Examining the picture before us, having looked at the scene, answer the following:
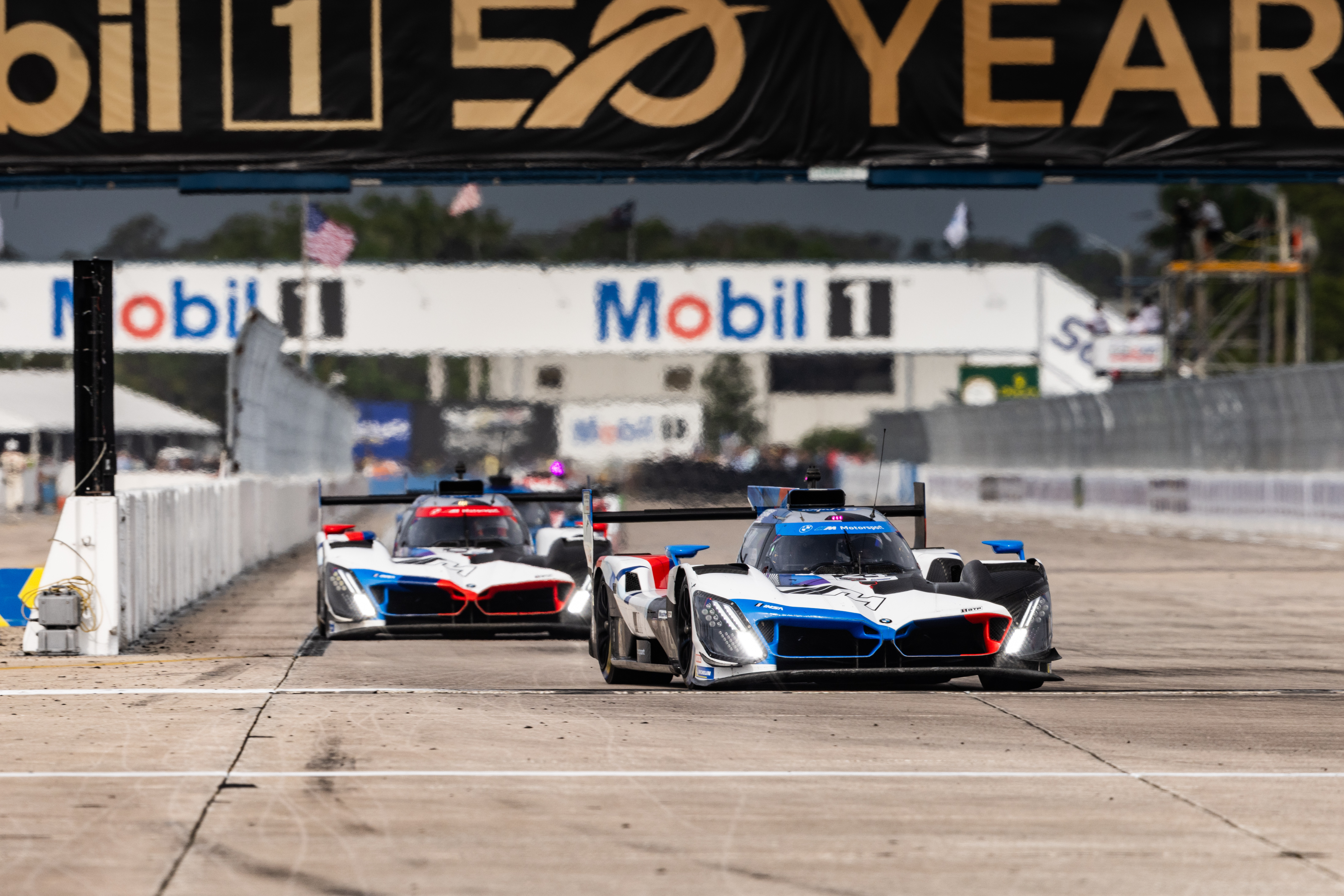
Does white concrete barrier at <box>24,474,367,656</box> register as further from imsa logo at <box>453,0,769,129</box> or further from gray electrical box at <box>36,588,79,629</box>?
→ imsa logo at <box>453,0,769,129</box>

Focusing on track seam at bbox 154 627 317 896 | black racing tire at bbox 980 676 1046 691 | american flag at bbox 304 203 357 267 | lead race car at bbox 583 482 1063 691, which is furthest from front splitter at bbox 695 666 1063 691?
american flag at bbox 304 203 357 267

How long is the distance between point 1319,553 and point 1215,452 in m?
9.07

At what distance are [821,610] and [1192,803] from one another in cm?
395

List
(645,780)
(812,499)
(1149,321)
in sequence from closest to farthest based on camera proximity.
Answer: (645,780), (812,499), (1149,321)

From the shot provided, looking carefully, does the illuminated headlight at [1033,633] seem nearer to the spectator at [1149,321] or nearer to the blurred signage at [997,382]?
the spectator at [1149,321]

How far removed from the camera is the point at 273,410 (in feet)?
108

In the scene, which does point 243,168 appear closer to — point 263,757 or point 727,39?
point 727,39

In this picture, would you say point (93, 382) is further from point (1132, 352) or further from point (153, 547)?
point (1132, 352)

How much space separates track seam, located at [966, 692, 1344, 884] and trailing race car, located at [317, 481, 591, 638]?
5367mm

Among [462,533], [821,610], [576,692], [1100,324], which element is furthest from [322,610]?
[1100,324]

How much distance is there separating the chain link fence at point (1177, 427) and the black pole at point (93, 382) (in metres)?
23.4

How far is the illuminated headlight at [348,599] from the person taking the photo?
16.0 m

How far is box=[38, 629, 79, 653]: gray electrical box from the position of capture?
15.2m

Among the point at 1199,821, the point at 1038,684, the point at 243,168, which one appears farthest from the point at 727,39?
the point at 1199,821
